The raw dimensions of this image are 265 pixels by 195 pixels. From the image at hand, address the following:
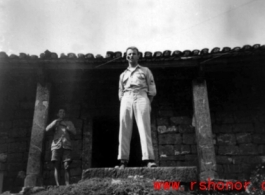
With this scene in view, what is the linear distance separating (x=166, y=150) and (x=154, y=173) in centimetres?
334

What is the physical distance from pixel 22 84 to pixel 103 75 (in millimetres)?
2209

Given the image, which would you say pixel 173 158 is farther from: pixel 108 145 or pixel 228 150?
pixel 108 145

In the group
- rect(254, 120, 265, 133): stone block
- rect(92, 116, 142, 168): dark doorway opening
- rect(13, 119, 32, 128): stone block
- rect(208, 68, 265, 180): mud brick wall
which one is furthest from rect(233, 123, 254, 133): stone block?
rect(13, 119, 32, 128): stone block

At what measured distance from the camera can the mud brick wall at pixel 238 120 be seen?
276 inches

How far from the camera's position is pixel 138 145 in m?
8.26

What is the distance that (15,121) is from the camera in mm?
7539

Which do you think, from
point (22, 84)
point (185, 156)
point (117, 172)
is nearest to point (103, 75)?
point (22, 84)

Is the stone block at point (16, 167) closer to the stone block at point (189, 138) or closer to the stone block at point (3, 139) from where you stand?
the stone block at point (3, 139)

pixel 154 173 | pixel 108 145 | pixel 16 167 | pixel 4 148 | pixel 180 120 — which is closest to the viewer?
pixel 154 173

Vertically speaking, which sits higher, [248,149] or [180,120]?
[180,120]

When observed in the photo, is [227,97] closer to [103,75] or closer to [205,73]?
[205,73]

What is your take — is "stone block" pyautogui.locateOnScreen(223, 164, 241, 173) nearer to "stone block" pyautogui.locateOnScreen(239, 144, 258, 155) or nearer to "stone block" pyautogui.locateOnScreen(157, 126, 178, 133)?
"stone block" pyautogui.locateOnScreen(239, 144, 258, 155)

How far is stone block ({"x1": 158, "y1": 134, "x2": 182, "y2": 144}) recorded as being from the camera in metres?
Result: 7.27

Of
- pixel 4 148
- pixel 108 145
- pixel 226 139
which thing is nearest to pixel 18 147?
pixel 4 148
